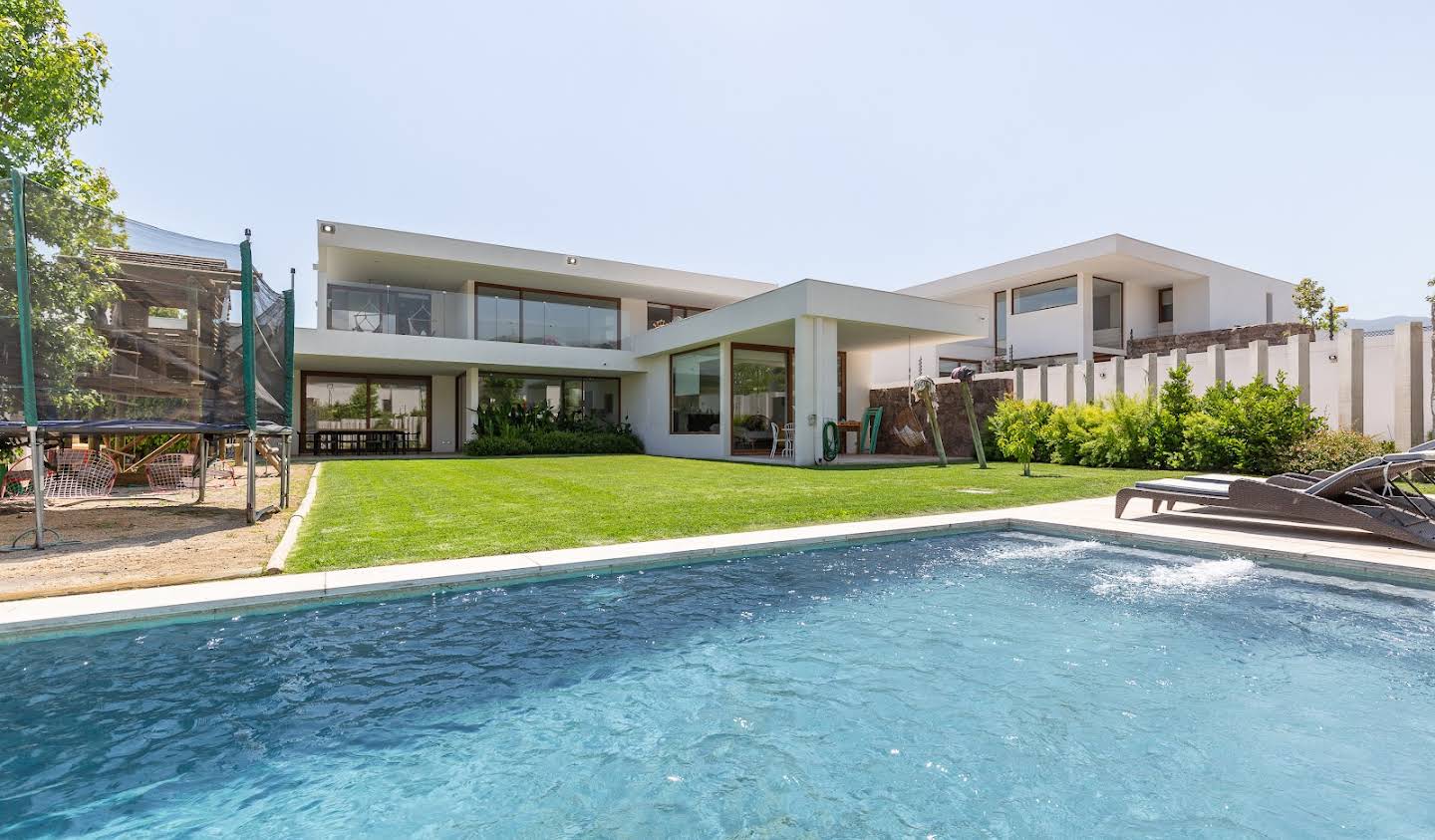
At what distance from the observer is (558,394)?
22.3 metres

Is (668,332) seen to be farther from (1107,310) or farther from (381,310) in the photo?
(1107,310)

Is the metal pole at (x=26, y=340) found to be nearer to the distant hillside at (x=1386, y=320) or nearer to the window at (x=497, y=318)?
the window at (x=497, y=318)

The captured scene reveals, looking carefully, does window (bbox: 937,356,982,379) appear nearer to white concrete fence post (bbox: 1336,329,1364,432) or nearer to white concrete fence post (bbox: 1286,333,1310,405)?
white concrete fence post (bbox: 1286,333,1310,405)

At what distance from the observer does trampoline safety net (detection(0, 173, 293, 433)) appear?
19.0 ft

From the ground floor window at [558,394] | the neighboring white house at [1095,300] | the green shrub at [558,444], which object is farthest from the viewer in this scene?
the neighboring white house at [1095,300]

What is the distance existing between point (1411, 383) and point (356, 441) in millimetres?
25752

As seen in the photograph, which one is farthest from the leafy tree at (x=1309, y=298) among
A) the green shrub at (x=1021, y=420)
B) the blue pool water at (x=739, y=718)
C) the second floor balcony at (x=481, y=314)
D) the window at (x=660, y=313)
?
the blue pool water at (x=739, y=718)

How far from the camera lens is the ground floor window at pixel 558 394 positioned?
2103 cm

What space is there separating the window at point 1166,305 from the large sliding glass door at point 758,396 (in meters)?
16.6

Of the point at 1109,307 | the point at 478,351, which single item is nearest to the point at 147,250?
the point at 478,351

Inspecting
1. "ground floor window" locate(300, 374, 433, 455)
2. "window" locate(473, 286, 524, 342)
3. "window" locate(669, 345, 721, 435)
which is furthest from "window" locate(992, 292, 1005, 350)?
"ground floor window" locate(300, 374, 433, 455)

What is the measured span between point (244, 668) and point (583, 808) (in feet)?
7.28

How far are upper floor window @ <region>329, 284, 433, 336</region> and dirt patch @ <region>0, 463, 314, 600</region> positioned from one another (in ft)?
32.2

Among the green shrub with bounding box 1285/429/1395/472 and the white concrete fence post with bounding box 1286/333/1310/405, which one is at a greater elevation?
the white concrete fence post with bounding box 1286/333/1310/405
